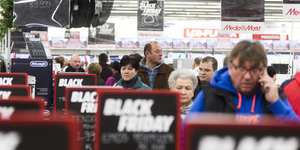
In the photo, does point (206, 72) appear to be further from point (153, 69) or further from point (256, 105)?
point (256, 105)

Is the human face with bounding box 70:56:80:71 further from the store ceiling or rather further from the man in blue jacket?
the store ceiling

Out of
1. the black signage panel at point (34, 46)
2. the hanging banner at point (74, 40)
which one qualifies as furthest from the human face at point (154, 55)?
the hanging banner at point (74, 40)

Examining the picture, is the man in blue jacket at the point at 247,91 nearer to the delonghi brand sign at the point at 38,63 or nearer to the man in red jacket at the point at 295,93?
the man in red jacket at the point at 295,93

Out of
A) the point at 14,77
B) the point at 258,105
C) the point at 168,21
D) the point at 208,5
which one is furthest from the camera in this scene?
the point at 168,21

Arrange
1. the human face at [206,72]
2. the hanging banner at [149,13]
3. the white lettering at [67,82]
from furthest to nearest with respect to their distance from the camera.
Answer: the hanging banner at [149,13], the human face at [206,72], the white lettering at [67,82]

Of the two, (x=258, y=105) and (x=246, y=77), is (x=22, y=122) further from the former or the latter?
(x=258, y=105)

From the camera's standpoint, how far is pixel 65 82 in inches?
170

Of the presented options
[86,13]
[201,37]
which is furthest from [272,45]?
[86,13]

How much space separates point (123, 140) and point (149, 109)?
0.54ft

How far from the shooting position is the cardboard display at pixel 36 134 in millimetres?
1067

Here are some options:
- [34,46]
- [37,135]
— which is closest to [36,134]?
[37,135]

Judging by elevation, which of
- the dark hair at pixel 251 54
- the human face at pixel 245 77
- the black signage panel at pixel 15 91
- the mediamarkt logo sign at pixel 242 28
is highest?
the mediamarkt logo sign at pixel 242 28

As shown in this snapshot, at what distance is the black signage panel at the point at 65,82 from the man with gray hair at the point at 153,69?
2.92 ft

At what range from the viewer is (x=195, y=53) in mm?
22906
